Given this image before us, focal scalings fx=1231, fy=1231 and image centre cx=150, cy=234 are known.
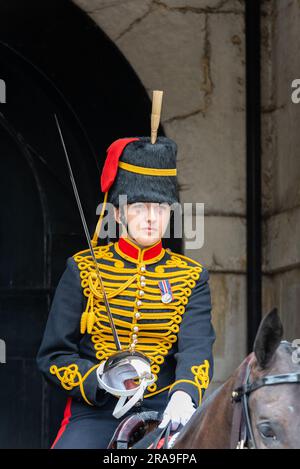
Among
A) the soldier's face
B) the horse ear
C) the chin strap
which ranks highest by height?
the soldier's face

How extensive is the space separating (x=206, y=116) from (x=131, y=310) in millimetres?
2010

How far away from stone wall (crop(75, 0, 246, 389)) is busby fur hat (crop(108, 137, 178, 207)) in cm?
170

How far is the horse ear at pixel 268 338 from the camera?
2.56 meters

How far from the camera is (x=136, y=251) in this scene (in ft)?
11.7

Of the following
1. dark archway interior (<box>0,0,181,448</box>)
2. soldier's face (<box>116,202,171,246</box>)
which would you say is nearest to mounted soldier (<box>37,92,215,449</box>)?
soldier's face (<box>116,202,171,246</box>)

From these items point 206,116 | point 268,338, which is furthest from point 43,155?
point 268,338

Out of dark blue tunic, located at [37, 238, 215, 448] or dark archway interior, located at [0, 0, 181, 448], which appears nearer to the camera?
dark blue tunic, located at [37, 238, 215, 448]

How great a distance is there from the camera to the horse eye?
2.49 m

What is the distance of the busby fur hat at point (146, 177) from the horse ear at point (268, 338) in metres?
0.95

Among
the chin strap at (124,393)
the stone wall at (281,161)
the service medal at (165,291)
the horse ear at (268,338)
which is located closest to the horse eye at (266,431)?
the horse ear at (268,338)

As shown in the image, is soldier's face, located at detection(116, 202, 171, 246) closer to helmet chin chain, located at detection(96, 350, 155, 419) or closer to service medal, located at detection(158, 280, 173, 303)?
service medal, located at detection(158, 280, 173, 303)

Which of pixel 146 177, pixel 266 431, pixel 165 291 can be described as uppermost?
pixel 146 177

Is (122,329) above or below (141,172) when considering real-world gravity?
below

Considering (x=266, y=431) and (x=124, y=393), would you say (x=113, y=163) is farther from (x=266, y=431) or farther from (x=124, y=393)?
(x=266, y=431)
